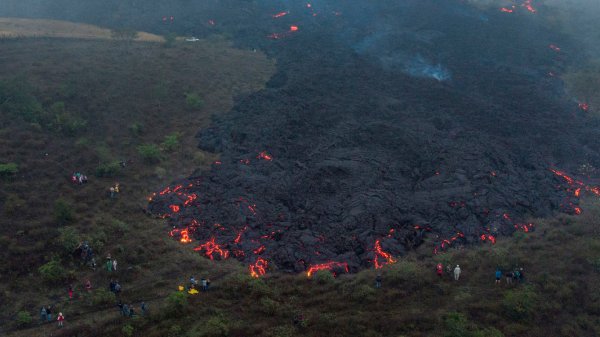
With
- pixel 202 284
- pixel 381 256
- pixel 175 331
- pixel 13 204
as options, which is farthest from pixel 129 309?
pixel 381 256

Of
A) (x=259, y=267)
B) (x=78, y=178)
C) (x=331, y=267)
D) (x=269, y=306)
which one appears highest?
(x=78, y=178)

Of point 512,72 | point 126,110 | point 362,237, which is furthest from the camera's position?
point 512,72

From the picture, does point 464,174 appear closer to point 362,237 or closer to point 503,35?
point 362,237

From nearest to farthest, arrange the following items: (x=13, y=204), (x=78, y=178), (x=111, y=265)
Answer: (x=111, y=265), (x=13, y=204), (x=78, y=178)

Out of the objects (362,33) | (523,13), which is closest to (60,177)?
(362,33)

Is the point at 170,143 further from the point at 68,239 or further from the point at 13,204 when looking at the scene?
the point at 68,239

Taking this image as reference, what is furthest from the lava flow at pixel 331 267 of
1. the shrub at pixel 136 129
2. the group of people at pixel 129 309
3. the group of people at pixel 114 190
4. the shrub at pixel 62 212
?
the shrub at pixel 136 129

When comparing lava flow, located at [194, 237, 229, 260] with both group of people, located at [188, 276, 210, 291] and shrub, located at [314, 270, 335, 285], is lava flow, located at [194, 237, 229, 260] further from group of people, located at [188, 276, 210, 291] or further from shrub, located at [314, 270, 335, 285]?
shrub, located at [314, 270, 335, 285]
